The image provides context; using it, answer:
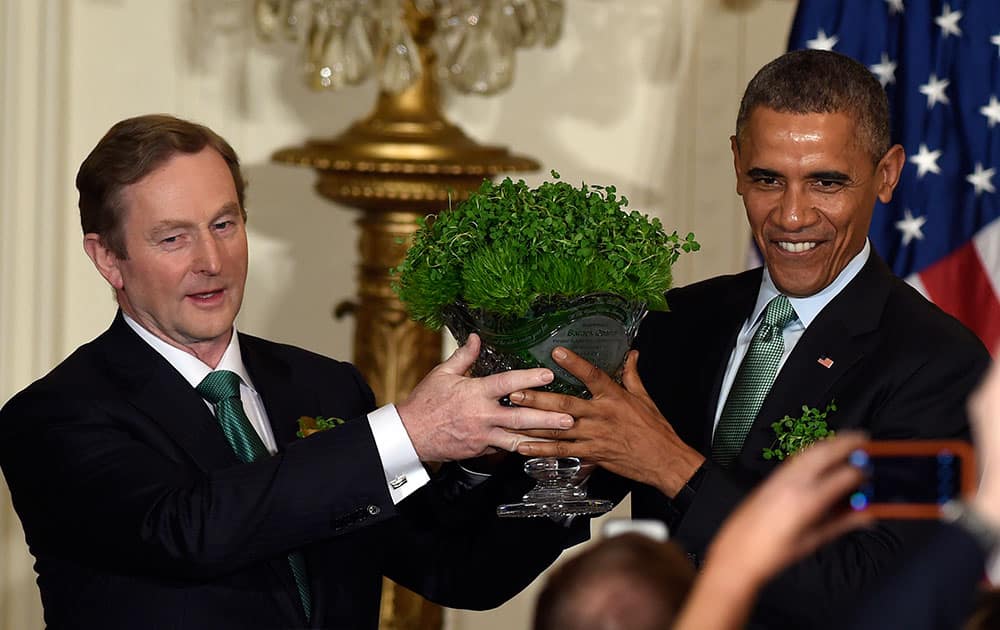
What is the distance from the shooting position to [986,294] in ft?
13.4

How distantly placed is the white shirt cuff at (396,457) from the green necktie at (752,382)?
1.95 feet

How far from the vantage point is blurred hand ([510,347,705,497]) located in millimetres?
2412

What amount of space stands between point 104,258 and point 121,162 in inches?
7.3

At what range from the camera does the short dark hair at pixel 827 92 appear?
2.68 metres

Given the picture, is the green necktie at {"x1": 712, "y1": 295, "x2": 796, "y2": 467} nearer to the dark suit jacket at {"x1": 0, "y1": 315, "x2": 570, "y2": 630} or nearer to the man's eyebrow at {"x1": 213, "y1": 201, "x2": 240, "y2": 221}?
the dark suit jacket at {"x1": 0, "y1": 315, "x2": 570, "y2": 630}

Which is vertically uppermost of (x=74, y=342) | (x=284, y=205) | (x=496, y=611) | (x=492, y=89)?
(x=492, y=89)

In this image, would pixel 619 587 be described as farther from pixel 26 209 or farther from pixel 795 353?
pixel 26 209

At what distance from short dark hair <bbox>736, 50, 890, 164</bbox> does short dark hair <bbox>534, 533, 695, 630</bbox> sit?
1.56 m

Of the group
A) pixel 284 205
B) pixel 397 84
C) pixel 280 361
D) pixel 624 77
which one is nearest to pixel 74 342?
pixel 284 205

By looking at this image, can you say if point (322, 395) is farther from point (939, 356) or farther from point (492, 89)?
point (492, 89)

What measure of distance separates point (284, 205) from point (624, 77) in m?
1.21

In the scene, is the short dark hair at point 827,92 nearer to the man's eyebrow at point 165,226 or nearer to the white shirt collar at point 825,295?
the white shirt collar at point 825,295

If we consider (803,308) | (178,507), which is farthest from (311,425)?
(803,308)

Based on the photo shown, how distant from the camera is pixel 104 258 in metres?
2.66
